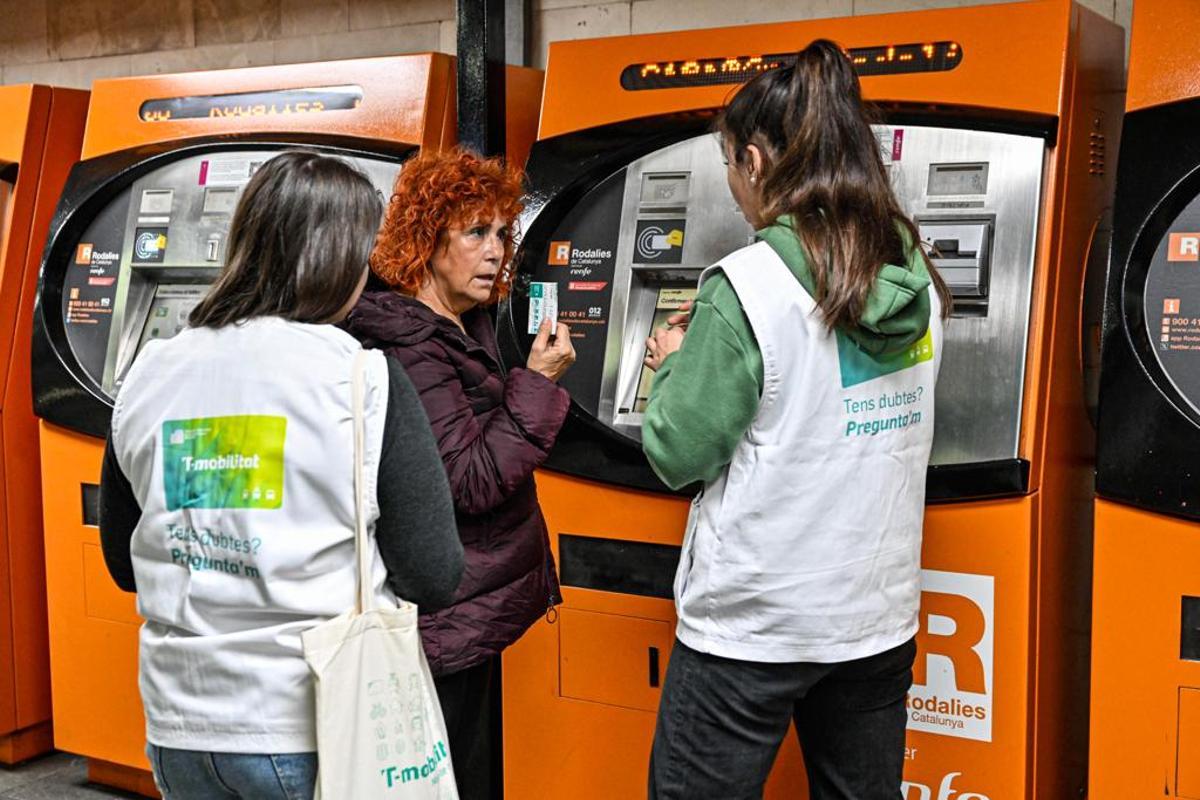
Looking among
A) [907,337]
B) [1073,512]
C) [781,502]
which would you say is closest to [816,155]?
[907,337]

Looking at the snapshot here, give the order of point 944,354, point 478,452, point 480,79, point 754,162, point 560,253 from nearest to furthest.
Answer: point 754,162 < point 478,452 < point 944,354 < point 560,253 < point 480,79

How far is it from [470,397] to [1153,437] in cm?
112

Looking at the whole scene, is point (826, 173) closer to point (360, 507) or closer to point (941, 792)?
point (360, 507)

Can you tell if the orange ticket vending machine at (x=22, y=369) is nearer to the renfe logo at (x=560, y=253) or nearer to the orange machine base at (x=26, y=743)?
the orange machine base at (x=26, y=743)

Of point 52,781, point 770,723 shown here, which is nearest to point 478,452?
point 770,723

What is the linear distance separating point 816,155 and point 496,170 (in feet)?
2.35

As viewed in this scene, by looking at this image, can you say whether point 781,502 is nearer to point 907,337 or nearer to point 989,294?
point 907,337

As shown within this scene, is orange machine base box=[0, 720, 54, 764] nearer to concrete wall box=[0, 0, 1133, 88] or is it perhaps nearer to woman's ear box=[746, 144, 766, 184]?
concrete wall box=[0, 0, 1133, 88]

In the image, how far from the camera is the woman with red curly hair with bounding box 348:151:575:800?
204 cm

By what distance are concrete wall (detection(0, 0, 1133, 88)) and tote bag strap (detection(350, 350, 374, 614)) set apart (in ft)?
6.44

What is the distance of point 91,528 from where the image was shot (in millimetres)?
3371

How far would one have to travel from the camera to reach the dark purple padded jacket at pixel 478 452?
6.67ft

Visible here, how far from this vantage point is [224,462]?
155 cm

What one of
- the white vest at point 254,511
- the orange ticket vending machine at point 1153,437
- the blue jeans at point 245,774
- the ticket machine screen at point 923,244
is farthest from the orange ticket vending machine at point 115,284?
the blue jeans at point 245,774
